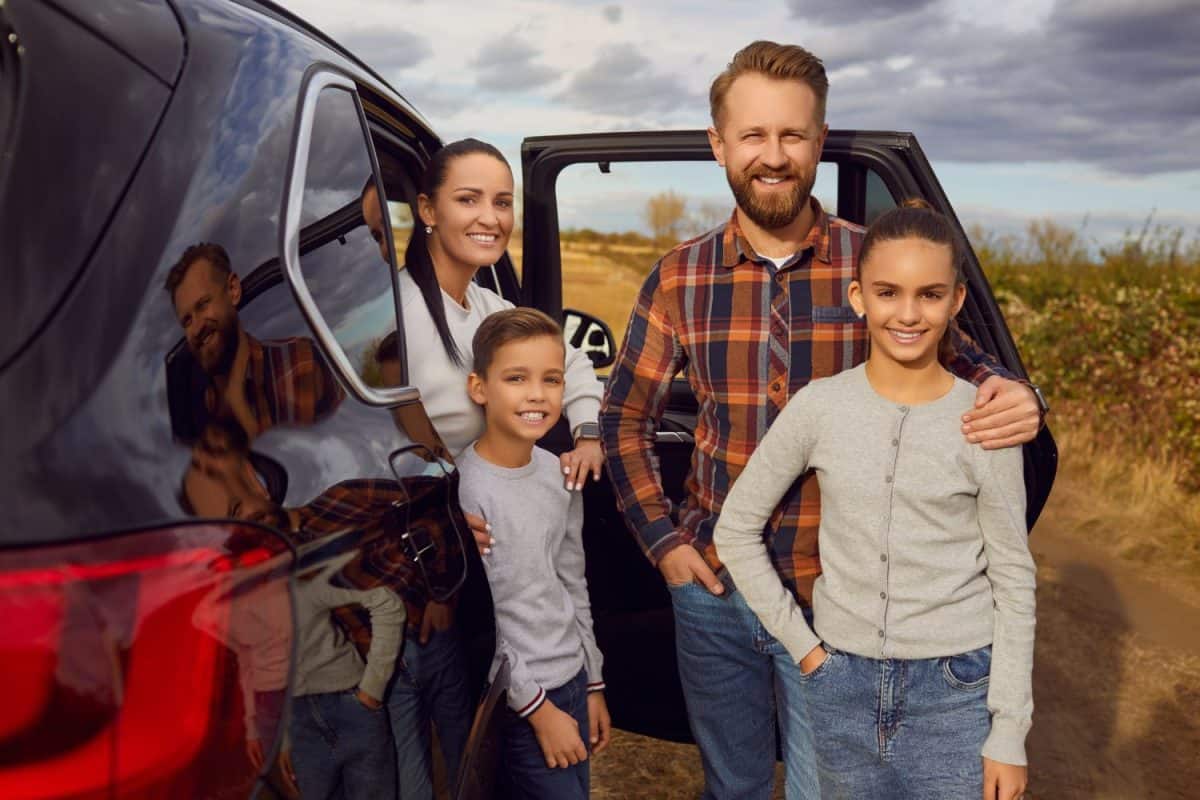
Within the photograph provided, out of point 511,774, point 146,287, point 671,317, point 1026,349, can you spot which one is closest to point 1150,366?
point 1026,349

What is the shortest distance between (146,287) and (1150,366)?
7.89 m

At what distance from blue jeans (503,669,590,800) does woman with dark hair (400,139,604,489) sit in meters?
0.47

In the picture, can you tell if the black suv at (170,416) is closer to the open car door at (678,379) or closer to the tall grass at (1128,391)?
the open car door at (678,379)

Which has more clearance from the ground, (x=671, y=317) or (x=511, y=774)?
(x=671, y=317)

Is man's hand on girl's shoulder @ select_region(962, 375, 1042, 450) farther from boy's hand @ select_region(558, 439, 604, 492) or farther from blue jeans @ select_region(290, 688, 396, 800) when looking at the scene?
blue jeans @ select_region(290, 688, 396, 800)

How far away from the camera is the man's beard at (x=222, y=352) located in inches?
49.6

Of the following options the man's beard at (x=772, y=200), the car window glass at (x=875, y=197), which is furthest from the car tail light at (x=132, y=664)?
the car window glass at (x=875, y=197)

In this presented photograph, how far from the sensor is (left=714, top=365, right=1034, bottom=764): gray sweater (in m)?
2.11

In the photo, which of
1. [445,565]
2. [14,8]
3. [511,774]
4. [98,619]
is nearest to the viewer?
[98,619]

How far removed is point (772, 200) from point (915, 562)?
83 cm

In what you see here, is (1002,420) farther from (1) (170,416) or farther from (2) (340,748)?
(1) (170,416)

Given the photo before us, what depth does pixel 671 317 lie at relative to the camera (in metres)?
2.63

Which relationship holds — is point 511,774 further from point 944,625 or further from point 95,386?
point 95,386

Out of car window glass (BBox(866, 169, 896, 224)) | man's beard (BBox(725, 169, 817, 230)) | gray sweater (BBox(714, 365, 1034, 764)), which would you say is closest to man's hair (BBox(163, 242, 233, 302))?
gray sweater (BBox(714, 365, 1034, 764))
